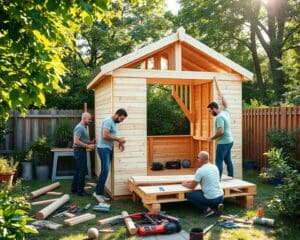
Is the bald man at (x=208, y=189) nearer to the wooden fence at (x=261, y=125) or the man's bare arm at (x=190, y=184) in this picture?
the man's bare arm at (x=190, y=184)

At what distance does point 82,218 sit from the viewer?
618 centimetres

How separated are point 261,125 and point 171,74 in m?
4.51

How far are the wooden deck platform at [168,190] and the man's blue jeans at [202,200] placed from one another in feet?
0.50

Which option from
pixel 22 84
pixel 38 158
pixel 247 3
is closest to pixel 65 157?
pixel 38 158

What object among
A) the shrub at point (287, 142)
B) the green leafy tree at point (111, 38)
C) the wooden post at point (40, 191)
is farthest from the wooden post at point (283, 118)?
the green leafy tree at point (111, 38)

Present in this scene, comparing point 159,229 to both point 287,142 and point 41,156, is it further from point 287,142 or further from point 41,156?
point 41,156

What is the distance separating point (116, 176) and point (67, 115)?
4540mm

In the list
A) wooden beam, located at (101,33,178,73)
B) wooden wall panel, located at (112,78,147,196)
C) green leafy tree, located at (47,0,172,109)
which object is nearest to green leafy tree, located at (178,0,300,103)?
green leafy tree, located at (47,0,172,109)

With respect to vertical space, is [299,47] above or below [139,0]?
above

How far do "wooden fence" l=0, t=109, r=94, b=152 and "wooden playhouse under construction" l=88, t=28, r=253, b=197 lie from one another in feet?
6.15

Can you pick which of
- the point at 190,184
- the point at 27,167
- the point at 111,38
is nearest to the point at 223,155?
the point at 190,184

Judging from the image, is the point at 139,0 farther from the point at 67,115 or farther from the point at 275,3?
the point at 275,3

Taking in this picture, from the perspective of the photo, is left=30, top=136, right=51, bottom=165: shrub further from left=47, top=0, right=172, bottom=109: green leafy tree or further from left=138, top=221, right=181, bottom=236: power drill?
left=138, top=221, right=181, bottom=236: power drill

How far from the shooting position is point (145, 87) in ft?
26.9
